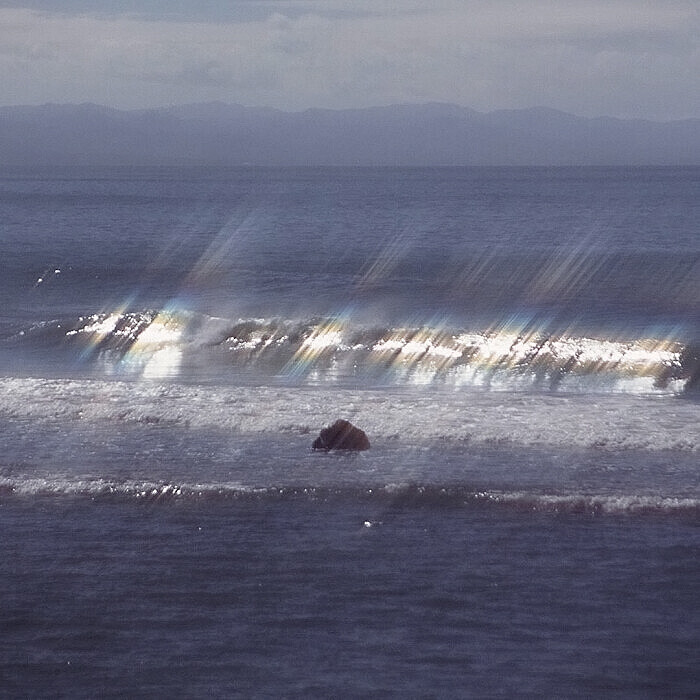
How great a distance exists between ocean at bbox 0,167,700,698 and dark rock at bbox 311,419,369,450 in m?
0.22

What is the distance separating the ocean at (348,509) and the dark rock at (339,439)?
22 centimetres

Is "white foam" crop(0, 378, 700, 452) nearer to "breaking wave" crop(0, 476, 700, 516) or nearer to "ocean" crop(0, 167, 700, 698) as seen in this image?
"ocean" crop(0, 167, 700, 698)

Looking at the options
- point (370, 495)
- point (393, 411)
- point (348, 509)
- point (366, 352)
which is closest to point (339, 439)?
point (370, 495)

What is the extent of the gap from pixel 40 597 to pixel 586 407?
11.4 metres

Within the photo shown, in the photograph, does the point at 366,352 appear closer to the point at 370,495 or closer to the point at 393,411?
the point at 393,411

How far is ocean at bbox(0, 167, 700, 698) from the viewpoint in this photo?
36.4 feet

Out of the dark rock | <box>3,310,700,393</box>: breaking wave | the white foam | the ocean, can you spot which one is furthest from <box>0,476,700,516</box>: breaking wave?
<box>3,310,700,393</box>: breaking wave

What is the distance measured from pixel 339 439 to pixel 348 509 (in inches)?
114

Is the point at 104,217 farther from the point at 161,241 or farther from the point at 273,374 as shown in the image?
the point at 273,374

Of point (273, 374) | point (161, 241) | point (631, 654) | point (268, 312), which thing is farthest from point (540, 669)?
point (161, 241)

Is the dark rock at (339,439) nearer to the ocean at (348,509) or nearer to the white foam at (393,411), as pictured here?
the ocean at (348,509)

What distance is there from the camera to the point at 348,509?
14945 mm

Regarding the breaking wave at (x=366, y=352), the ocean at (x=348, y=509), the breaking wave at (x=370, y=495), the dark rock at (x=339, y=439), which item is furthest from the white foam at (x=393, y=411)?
the breaking wave at (x=370, y=495)

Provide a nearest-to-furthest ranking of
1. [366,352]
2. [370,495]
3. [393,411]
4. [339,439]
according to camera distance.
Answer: [370,495], [339,439], [393,411], [366,352]
